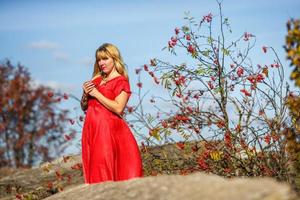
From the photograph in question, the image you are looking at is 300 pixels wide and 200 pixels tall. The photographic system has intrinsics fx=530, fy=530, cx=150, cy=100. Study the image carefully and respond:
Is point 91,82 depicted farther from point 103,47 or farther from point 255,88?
point 255,88

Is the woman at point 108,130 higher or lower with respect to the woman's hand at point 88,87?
lower

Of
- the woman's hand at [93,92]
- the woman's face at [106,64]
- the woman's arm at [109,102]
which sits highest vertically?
the woman's face at [106,64]

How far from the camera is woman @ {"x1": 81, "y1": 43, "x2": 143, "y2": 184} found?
572 cm

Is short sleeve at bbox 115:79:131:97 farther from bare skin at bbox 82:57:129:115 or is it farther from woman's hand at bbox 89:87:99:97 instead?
woman's hand at bbox 89:87:99:97

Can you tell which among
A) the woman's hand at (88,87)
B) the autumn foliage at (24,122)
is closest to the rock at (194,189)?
the woman's hand at (88,87)

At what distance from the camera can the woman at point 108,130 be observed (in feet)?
18.8

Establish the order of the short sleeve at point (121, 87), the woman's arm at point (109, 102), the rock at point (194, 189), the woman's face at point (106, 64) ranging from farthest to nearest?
the woman's face at point (106, 64) < the short sleeve at point (121, 87) < the woman's arm at point (109, 102) < the rock at point (194, 189)

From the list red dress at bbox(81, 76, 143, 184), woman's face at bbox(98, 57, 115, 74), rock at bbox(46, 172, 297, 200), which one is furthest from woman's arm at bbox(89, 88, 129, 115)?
rock at bbox(46, 172, 297, 200)

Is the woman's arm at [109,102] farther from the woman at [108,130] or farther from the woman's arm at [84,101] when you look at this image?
the woman's arm at [84,101]

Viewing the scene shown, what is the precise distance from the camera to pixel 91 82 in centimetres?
580

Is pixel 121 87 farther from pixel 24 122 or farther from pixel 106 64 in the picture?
pixel 24 122

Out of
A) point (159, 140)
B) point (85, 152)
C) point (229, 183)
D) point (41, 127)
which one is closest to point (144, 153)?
point (159, 140)

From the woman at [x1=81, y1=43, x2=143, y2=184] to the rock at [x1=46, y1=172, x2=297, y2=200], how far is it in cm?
105

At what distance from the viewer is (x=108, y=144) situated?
5730mm
